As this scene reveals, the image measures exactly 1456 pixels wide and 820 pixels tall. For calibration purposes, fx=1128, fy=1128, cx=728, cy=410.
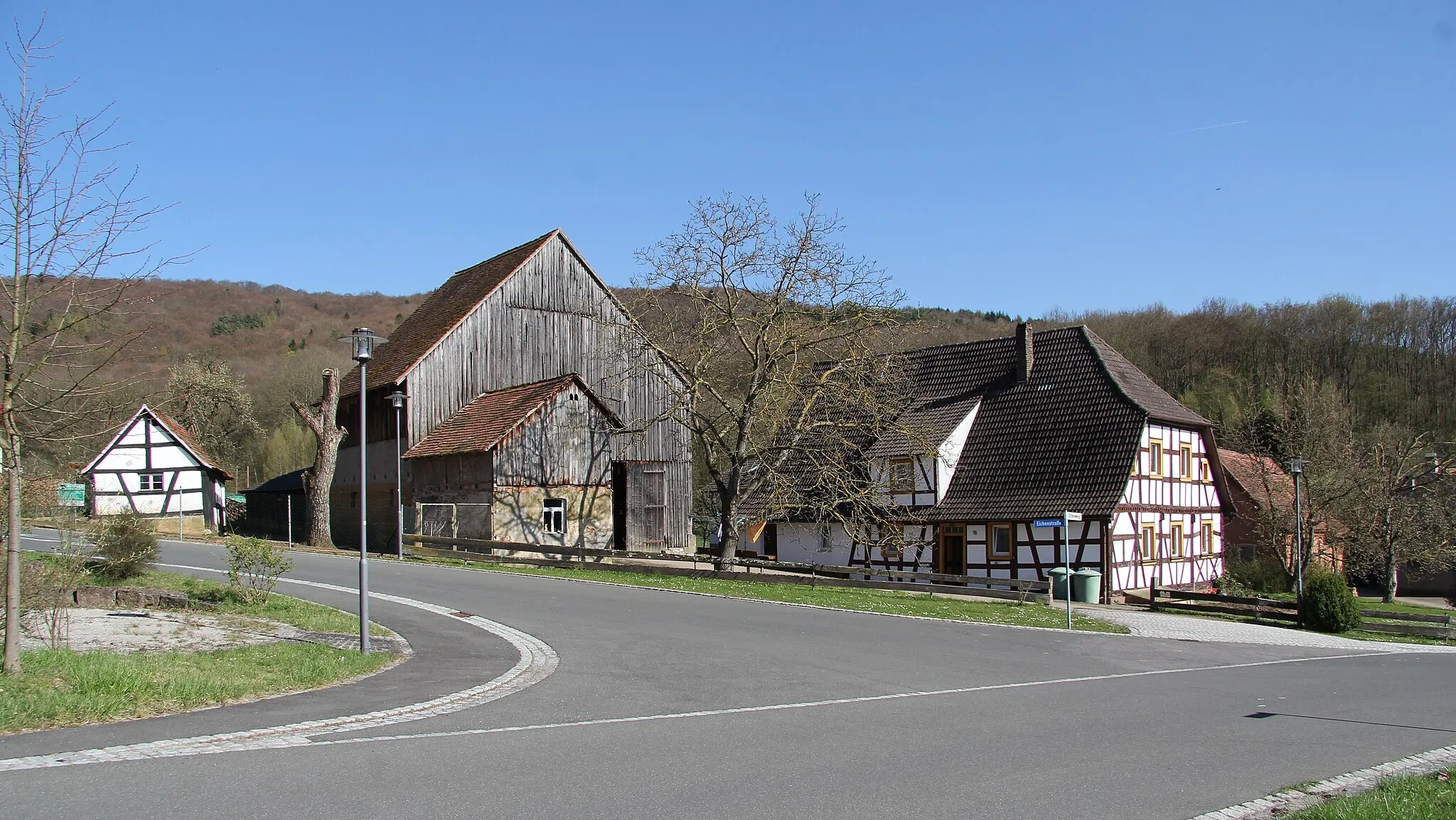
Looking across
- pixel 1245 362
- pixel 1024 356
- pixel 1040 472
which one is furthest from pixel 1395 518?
pixel 1245 362

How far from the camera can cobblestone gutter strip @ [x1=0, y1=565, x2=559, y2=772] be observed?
8.15 metres

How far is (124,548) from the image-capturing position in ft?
64.2

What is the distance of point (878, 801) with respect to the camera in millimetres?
7523

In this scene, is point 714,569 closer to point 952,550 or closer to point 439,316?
point 952,550

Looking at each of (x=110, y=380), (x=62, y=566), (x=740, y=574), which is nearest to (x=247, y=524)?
(x=740, y=574)

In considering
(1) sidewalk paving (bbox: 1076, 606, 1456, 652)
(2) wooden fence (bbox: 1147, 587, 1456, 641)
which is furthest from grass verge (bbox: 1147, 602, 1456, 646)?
(1) sidewalk paving (bbox: 1076, 606, 1456, 652)

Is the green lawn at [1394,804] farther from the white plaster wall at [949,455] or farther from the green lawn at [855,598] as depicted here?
the white plaster wall at [949,455]

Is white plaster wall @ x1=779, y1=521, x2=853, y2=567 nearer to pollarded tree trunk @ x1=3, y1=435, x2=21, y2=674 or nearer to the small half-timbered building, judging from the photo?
the small half-timbered building

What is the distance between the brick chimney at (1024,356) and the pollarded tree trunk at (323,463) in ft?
76.7

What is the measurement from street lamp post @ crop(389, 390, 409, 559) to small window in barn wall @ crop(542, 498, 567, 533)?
4385 millimetres

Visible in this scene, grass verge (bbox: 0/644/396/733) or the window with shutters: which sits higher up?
grass verge (bbox: 0/644/396/733)

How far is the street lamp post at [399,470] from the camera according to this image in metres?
34.4

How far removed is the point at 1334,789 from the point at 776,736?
4327 millimetres

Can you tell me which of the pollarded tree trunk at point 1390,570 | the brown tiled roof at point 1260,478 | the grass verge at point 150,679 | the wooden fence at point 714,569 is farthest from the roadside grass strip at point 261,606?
the pollarded tree trunk at point 1390,570
